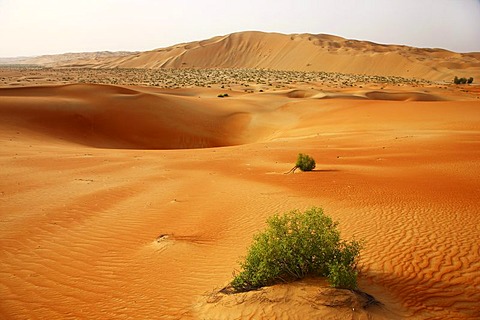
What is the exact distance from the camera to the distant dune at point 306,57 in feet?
279

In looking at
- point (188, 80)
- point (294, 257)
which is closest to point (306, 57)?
point (188, 80)

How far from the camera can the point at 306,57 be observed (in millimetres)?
103625

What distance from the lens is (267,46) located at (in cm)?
11988

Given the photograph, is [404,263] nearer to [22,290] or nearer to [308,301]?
[308,301]

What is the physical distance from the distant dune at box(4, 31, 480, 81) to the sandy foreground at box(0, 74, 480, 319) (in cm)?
7158

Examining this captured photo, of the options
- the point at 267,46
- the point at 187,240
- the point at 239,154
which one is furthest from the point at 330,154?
the point at 267,46

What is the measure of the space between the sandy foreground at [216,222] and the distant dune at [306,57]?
71580mm

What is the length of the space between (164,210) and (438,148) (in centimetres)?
1199

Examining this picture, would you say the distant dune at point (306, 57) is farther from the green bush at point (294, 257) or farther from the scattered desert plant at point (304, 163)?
the green bush at point (294, 257)

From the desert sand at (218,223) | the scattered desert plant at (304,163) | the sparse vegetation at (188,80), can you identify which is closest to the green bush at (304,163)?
the scattered desert plant at (304,163)

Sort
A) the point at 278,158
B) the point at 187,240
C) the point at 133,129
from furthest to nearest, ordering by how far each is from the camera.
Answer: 1. the point at 133,129
2. the point at 278,158
3. the point at 187,240

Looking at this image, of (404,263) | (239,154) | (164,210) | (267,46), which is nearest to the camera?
(404,263)

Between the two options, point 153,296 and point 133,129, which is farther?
point 133,129

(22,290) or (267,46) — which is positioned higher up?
(267,46)
